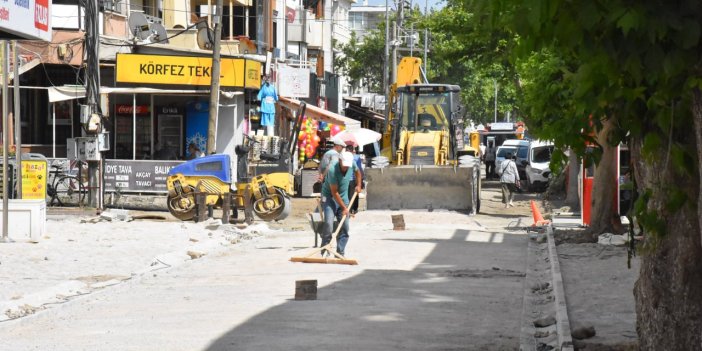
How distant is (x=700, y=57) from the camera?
622 centimetres

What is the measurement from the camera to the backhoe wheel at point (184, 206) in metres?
26.8

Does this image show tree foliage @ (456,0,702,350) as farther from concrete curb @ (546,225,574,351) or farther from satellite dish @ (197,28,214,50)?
satellite dish @ (197,28,214,50)

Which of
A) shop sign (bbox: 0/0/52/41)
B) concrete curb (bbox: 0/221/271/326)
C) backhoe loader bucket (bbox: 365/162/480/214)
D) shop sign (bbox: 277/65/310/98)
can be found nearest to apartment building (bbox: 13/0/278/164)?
shop sign (bbox: 277/65/310/98)

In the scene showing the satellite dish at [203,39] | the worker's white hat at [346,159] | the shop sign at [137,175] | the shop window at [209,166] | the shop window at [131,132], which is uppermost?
the satellite dish at [203,39]

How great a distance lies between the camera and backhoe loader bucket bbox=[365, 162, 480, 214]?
3098 cm

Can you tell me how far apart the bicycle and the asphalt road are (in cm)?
993

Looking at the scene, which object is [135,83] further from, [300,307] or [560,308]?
[560,308]

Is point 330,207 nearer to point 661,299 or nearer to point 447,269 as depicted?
point 447,269

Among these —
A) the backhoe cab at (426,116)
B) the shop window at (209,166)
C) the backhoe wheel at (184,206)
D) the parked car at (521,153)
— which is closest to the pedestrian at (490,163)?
the parked car at (521,153)

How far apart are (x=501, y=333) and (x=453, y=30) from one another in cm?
2985

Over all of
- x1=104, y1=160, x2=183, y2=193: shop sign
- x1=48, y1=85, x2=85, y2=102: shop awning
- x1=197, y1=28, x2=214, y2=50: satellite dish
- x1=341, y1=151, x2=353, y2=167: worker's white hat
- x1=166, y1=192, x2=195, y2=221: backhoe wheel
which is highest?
x1=197, y1=28, x2=214, y2=50: satellite dish

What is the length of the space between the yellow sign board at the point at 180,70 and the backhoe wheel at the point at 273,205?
11.8m

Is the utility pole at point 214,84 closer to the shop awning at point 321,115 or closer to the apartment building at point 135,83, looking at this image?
the apartment building at point 135,83

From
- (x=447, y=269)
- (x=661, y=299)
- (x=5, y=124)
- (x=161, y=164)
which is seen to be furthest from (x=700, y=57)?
(x=161, y=164)
